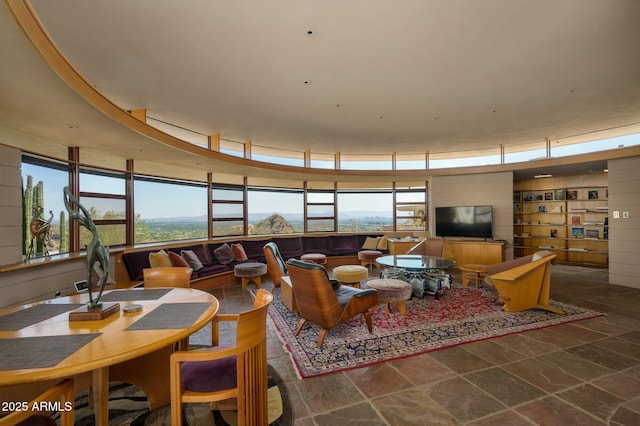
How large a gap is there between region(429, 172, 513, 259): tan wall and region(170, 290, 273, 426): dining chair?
7.16 m

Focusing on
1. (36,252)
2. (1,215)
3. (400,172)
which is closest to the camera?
(1,215)

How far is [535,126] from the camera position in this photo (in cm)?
539

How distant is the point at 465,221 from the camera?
7309 mm

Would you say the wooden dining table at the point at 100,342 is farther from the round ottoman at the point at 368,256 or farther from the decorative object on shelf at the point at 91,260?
the round ottoman at the point at 368,256

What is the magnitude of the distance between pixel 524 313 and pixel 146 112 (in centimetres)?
640

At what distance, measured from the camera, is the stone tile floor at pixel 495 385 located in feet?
6.20

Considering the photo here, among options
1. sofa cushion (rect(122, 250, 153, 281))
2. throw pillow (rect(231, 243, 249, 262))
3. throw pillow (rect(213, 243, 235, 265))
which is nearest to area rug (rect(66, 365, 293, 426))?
sofa cushion (rect(122, 250, 153, 281))

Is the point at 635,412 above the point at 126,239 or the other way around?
the other way around

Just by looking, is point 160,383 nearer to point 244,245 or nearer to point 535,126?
point 244,245

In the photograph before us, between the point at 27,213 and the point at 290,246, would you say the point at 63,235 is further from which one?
the point at 290,246

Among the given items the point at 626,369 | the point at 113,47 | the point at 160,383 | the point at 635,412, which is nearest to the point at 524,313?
the point at 626,369

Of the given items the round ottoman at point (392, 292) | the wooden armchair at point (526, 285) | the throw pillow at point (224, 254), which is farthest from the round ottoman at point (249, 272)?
the wooden armchair at point (526, 285)

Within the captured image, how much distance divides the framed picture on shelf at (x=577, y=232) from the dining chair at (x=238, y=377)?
29.4 ft

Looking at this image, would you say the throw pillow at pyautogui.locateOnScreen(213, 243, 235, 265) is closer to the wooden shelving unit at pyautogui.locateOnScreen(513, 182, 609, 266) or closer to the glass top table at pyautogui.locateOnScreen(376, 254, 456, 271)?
the glass top table at pyautogui.locateOnScreen(376, 254, 456, 271)
